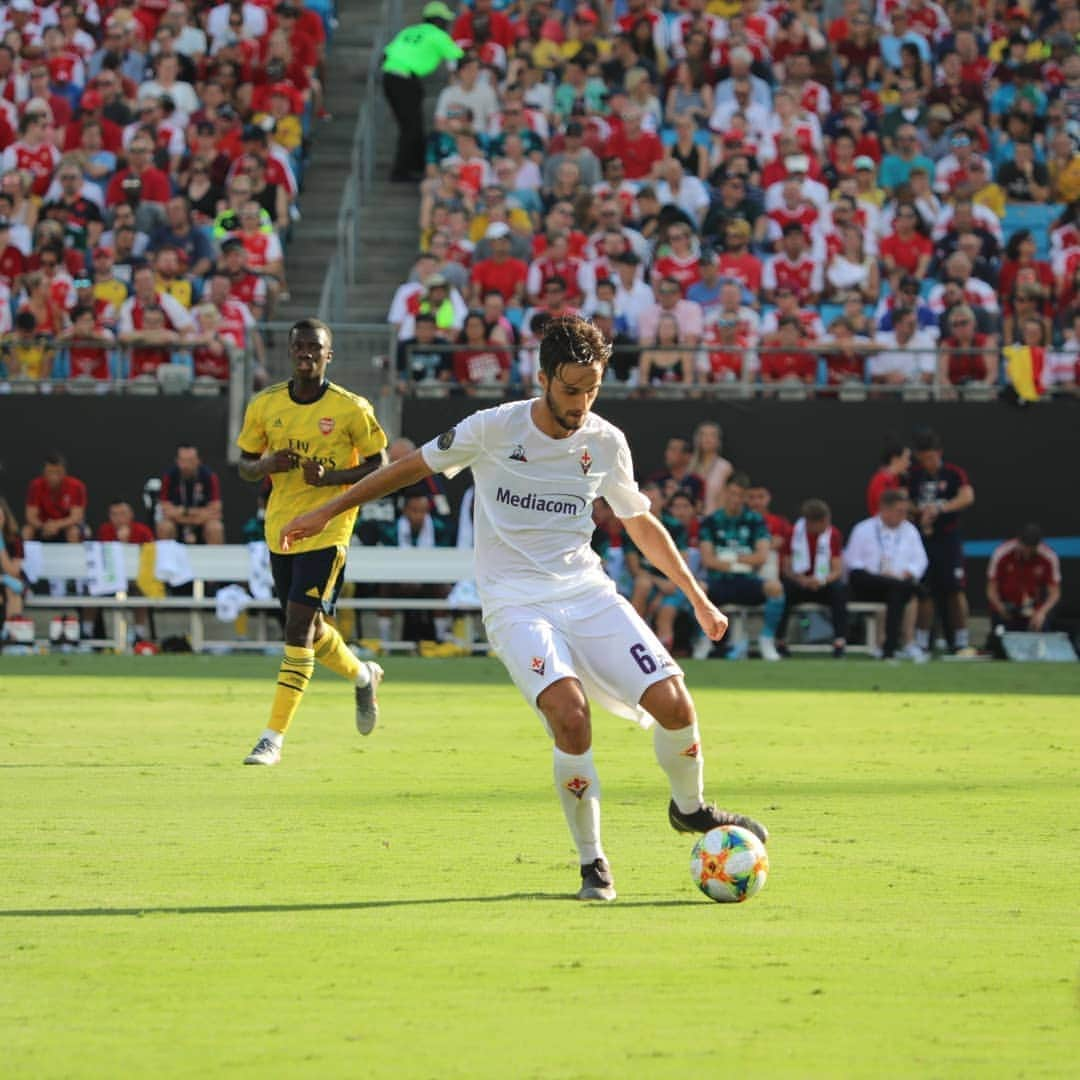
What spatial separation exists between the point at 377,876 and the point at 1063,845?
124 inches

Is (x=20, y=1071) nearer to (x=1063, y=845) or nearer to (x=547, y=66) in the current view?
(x=1063, y=845)

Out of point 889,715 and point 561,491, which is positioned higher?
point 561,491

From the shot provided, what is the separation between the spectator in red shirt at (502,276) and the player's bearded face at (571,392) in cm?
1617

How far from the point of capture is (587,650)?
8.59 m

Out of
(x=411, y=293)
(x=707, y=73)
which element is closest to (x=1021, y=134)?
(x=707, y=73)

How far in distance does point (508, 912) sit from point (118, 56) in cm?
2247

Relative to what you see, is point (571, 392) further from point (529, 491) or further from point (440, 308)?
point (440, 308)

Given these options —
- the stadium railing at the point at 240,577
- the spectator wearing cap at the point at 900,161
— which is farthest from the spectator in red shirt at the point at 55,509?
the spectator wearing cap at the point at 900,161

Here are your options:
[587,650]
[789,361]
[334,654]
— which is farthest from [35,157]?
[587,650]

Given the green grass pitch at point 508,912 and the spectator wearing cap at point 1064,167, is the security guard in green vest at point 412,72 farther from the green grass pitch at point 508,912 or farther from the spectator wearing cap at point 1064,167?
the green grass pitch at point 508,912

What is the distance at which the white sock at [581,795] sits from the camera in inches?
328

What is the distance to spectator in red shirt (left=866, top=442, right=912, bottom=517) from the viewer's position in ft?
75.9

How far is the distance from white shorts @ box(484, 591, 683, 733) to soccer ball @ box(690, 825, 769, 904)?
0.63 m

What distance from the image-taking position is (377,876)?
29.1ft
